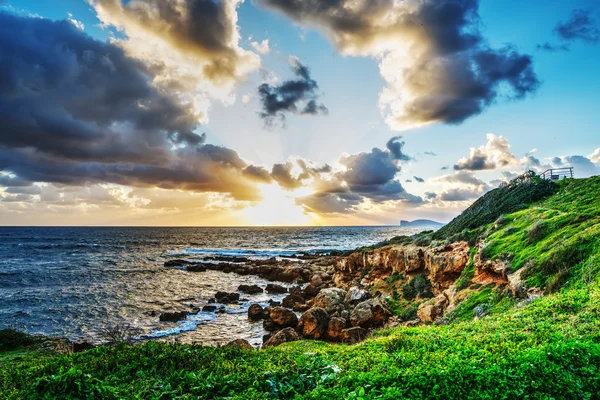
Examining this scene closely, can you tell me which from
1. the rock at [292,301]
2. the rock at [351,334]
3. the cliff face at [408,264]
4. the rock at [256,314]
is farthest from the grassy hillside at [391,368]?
the rock at [292,301]

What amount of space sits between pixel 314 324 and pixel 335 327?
1.53 meters

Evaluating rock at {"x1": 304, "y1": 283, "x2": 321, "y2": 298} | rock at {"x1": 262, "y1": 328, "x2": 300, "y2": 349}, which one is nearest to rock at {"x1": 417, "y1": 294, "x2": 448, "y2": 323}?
rock at {"x1": 262, "y1": 328, "x2": 300, "y2": 349}

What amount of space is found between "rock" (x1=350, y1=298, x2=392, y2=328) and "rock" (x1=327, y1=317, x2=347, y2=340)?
123 cm

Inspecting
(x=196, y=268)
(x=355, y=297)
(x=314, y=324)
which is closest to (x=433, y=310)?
(x=314, y=324)

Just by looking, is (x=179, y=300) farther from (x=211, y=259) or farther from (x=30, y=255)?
(x=30, y=255)

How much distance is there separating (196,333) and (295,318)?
830cm

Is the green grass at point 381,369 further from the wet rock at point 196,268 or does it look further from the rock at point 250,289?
the wet rock at point 196,268

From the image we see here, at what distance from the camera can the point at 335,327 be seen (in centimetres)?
2145

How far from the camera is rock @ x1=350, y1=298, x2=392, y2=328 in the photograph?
2223 centimetres

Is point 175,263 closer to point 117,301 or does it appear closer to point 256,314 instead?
point 117,301

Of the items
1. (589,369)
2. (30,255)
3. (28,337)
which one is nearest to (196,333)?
(28,337)

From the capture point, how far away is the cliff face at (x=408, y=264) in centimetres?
2366

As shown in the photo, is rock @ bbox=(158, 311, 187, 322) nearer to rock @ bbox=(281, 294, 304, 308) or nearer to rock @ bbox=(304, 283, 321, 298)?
rock @ bbox=(281, 294, 304, 308)

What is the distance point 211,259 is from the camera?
243 feet
